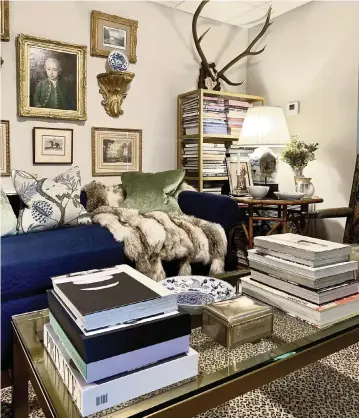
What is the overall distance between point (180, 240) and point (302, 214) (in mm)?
1044

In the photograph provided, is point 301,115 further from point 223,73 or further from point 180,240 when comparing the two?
point 180,240

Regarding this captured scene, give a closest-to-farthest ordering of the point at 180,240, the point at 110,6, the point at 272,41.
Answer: the point at 180,240
the point at 110,6
the point at 272,41

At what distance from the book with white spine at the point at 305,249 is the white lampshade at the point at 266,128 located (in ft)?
5.28

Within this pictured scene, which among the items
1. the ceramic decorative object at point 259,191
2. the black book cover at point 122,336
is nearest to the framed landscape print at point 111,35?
the ceramic decorative object at point 259,191

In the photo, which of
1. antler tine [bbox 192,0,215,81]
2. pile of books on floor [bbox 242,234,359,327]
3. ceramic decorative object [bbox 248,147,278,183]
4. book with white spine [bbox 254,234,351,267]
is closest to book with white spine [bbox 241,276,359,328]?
pile of books on floor [bbox 242,234,359,327]

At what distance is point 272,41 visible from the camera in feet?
10.9

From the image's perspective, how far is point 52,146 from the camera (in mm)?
2721

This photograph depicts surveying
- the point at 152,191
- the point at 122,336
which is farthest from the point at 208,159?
the point at 122,336

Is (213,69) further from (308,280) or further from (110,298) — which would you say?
(110,298)

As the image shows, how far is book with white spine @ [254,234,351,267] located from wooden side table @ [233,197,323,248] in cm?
128

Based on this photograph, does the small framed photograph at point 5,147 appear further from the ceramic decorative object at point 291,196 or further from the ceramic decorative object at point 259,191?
the ceramic decorative object at point 291,196

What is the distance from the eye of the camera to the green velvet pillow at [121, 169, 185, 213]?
8.25ft

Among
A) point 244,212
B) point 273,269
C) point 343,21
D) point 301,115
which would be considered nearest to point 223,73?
point 301,115

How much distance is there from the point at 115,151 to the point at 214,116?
87 cm
